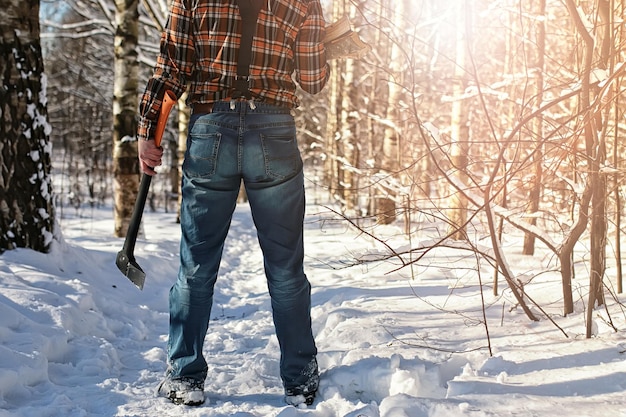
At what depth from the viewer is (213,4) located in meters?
2.24

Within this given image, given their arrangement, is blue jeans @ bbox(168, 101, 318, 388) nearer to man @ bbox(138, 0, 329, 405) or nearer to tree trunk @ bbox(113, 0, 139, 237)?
man @ bbox(138, 0, 329, 405)

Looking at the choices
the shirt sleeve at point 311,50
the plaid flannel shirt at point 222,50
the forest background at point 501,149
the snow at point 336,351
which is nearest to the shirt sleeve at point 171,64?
the plaid flannel shirt at point 222,50

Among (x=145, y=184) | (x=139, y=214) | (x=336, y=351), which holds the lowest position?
(x=336, y=351)

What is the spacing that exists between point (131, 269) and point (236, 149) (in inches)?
30.6

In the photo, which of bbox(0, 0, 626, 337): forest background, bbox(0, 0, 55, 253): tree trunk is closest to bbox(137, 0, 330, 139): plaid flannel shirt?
bbox(0, 0, 626, 337): forest background

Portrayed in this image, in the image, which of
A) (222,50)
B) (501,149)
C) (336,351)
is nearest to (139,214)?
(222,50)

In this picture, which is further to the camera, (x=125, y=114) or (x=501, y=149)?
(x=125, y=114)

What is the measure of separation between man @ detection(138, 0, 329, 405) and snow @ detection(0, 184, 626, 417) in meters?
0.23

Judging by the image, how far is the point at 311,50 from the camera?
243 centimetres

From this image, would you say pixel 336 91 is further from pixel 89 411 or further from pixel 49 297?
pixel 89 411

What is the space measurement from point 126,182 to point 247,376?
5574 millimetres

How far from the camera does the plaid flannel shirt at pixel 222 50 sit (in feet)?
7.45

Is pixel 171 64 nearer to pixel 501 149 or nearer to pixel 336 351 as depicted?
pixel 501 149

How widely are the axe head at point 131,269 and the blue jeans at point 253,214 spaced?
172 mm
